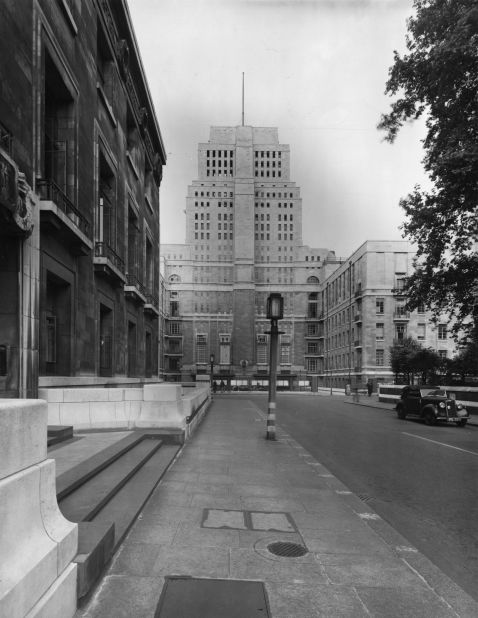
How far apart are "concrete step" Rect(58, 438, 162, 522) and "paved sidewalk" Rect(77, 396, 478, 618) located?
47cm

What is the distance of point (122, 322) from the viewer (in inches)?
886

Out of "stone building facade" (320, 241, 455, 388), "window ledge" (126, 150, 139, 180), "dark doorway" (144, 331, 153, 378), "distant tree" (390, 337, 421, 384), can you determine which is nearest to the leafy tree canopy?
"distant tree" (390, 337, 421, 384)

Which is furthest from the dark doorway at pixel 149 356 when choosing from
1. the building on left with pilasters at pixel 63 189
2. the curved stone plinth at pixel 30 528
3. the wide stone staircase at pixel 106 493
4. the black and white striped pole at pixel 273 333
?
the curved stone plinth at pixel 30 528

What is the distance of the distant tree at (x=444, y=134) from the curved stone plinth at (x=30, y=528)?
589 inches

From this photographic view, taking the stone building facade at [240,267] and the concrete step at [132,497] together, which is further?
the stone building facade at [240,267]

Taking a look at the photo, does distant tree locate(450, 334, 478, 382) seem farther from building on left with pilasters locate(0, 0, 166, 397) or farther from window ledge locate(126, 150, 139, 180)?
window ledge locate(126, 150, 139, 180)

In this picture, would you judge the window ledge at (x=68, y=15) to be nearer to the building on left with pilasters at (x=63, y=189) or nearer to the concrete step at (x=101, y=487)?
the building on left with pilasters at (x=63, y=189)

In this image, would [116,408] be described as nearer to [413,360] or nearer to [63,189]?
[63,189]

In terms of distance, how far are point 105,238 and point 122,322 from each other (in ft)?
13.0

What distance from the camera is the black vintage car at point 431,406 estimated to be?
1923 centimetres

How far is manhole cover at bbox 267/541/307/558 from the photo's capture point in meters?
4.52

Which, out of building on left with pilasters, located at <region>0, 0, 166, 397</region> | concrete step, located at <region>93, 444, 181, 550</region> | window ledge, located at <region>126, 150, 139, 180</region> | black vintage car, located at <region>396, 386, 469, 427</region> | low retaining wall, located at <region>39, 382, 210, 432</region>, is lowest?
black vintage car, located at <region>396, 386, 469, 427</region>

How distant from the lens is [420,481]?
319 inches

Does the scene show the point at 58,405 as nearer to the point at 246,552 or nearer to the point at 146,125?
the point at 246,552
